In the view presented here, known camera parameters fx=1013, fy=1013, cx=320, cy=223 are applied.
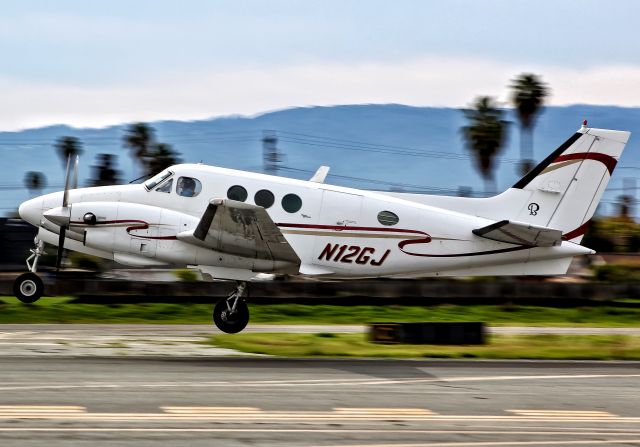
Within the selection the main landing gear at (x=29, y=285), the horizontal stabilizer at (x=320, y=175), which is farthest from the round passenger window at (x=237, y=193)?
the main landing gear at (x=29, y=285)

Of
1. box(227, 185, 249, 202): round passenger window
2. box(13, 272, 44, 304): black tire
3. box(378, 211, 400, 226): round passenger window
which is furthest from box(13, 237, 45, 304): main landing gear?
box(378, 211, 400, 226): round passenger window

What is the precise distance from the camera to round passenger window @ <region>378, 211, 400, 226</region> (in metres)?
20.3

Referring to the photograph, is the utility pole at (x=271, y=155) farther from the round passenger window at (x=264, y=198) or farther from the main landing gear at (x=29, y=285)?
the round passenger window at (x=264, y=198)

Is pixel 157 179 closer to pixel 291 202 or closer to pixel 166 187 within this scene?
pixel 166 187

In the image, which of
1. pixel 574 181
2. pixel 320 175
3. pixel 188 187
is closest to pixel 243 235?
pixel 188 187

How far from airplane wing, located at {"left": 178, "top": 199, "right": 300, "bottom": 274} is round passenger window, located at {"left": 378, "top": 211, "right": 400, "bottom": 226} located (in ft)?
6.34

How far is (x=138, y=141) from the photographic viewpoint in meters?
76.7

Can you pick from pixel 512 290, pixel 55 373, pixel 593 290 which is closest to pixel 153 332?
pixel 55 373

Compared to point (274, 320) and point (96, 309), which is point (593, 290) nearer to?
point (274, 320)

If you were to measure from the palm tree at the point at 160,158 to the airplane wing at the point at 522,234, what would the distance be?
52125 mm

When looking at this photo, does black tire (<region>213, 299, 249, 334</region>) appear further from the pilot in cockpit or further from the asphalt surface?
the pilot in cockpit

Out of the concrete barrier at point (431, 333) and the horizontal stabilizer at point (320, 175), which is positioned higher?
the horizontal stabilizer at point (320, 175)

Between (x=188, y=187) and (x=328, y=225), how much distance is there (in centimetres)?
288

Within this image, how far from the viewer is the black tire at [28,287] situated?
20531 mm
